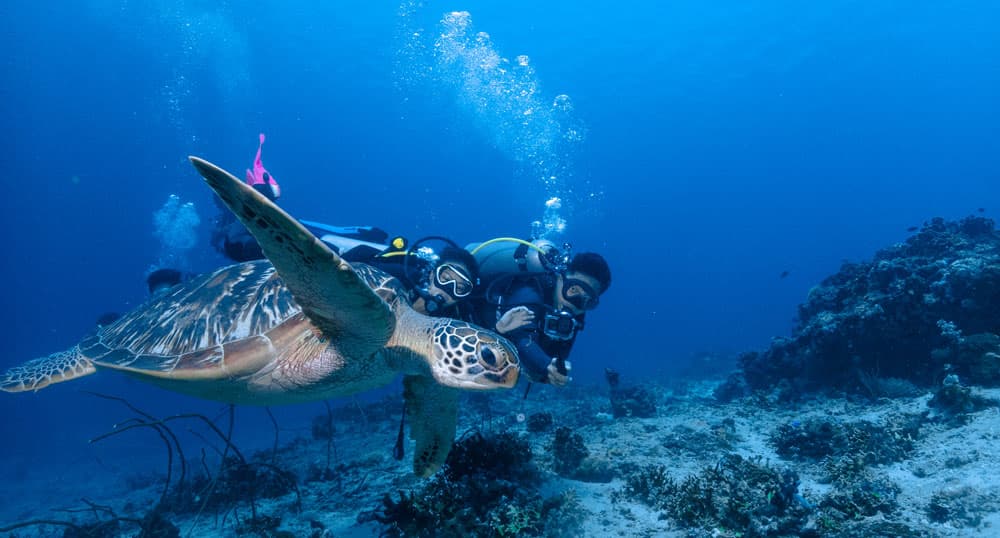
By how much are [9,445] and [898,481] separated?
4360 cm

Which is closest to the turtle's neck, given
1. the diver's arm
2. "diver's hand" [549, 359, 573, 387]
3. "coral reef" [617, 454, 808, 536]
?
the diver's arm

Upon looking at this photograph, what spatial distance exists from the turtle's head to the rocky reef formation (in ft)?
18.9

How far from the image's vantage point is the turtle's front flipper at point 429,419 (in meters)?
3.43

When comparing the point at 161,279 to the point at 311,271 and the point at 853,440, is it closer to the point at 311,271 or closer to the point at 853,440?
the point at 311,271

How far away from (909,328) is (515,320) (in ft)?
20.4

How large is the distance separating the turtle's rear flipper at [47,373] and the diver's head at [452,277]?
3.17 meters

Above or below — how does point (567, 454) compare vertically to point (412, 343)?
below

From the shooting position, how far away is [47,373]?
386 cm

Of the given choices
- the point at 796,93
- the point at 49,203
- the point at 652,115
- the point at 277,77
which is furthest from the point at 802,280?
the point at 49,203

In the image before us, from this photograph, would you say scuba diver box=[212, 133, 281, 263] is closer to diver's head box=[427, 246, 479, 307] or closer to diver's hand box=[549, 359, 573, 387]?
diver's head box=[427, 246, 479, 307]


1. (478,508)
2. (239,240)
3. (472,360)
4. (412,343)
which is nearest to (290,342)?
(412,343)

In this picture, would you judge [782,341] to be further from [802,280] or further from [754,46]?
[802,280]

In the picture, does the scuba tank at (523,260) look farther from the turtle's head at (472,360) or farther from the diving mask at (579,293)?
the turtle's head at (472,360)

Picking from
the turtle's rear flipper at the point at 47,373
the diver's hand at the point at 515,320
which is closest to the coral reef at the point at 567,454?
the diver's hand at the point at 515,320
